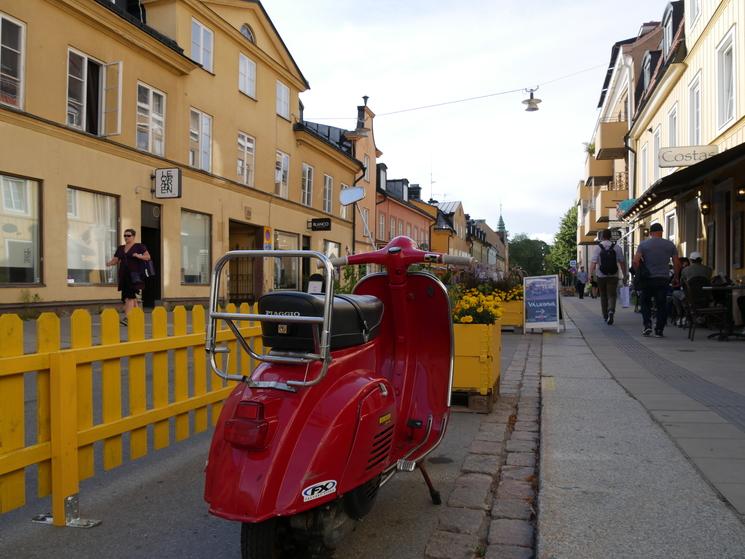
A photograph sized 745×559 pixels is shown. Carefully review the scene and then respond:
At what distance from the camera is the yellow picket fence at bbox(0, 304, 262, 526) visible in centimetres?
277

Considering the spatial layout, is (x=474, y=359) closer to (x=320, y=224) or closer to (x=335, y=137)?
(x=320, y=224)

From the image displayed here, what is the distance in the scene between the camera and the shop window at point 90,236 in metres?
14.2

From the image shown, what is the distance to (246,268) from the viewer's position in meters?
23.1

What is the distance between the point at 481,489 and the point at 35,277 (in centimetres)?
1253

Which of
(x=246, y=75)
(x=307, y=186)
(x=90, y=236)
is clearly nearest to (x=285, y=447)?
(x=90, y=236)

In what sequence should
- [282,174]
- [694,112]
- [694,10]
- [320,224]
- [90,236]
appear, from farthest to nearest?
[320,224]
[282,174]
[694,112]
[694,10]
[90,236]

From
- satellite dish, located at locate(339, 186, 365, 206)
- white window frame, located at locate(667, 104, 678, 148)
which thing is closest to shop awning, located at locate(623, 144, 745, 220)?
white window frame, located at locate(667, 104, 678, 148)

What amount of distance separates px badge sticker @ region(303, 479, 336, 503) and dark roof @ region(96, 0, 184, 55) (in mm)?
15554

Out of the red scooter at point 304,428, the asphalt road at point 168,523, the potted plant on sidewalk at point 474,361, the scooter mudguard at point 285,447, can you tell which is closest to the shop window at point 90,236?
the potted plant on sidewalk at point 474,361

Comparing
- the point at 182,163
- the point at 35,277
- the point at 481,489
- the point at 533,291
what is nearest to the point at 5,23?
the point at 35,277

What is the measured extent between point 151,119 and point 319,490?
16599 mm

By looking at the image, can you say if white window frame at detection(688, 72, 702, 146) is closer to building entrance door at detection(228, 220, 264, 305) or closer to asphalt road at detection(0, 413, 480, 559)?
building entrance door at detection(228, 220, 264, 305)

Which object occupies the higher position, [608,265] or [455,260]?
[608,265]

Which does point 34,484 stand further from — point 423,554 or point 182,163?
point 182,163
